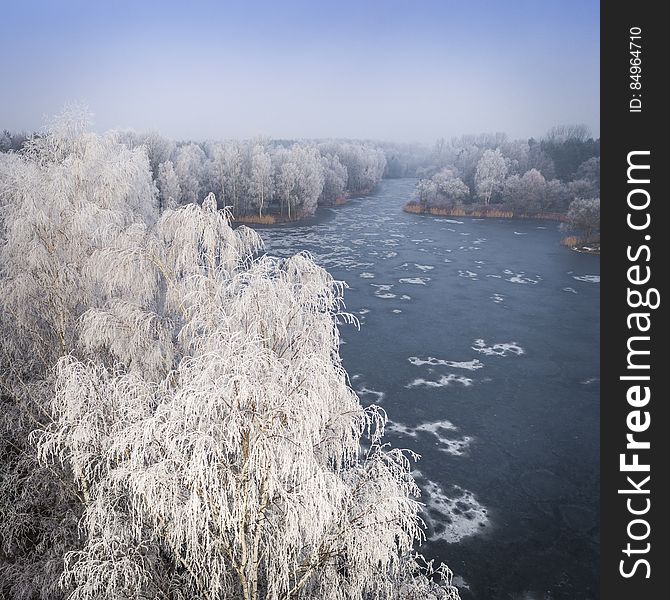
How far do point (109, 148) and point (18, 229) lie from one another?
5882 mm

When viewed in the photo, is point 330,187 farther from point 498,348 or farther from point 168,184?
point 498,348

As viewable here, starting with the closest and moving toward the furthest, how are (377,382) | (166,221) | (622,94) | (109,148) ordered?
(622,94) < (166,221) < (109,148) < (377,382)

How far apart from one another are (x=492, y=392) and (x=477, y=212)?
4561cm

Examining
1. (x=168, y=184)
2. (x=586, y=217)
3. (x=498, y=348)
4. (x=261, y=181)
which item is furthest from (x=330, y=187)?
(x=498, y=348)

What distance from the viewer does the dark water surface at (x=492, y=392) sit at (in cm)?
1117

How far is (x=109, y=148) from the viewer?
50.5ft

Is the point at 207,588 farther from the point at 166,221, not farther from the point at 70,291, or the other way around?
the point at 70,291

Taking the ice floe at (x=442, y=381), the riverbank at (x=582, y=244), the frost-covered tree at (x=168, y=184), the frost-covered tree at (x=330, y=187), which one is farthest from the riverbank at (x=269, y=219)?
the ice floe at (x=442, y=381)

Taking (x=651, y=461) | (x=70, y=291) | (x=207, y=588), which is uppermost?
(x=70, y=291)

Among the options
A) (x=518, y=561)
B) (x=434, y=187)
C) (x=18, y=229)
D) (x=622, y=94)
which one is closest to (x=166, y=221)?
(x=18, y=229)

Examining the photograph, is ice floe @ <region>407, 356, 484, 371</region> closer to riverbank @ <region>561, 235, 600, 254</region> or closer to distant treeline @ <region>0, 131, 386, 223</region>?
riverbank @ <region>561, 235, 600, 254</region>

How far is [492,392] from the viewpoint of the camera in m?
18.5

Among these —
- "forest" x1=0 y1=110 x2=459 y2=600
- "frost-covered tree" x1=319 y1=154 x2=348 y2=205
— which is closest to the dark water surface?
"forest" x1=0 y1=110 x2=459 y2=600

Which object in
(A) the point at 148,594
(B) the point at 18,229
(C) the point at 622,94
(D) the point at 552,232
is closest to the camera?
(C) the point at 622,94
